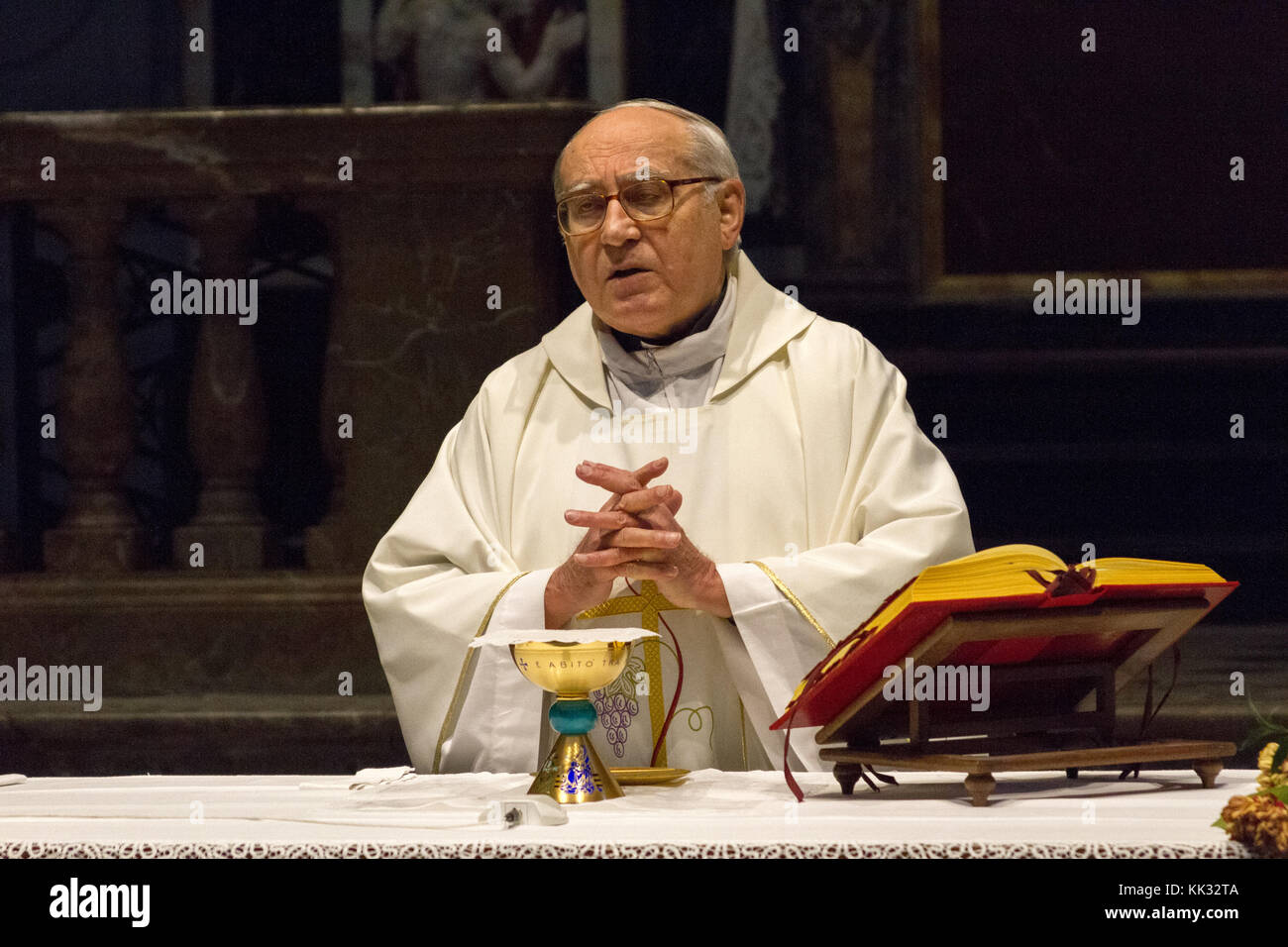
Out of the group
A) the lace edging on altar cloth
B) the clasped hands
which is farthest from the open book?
the clasped hands

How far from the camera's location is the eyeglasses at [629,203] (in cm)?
350

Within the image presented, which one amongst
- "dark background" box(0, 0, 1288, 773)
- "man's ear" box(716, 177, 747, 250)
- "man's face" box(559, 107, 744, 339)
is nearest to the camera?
"man's face" box(559, 107, 744, 339)

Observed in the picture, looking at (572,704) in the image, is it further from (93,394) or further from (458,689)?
(93,394)

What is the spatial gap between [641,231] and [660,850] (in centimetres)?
164

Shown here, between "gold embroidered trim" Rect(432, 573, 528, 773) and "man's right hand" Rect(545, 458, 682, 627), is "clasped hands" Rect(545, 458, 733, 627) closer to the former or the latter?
"man's right hand" Rect(545, 458, 682, 627)

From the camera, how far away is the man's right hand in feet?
9.95

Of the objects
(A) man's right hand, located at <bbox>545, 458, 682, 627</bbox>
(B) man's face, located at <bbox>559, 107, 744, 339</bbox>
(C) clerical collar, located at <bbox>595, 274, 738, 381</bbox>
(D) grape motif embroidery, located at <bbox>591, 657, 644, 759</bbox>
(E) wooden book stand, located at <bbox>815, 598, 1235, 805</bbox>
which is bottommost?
(D) grape motif embroidery, located at <bbox>591, 657, 644, 759</bbox>

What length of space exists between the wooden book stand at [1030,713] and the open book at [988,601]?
1 cm

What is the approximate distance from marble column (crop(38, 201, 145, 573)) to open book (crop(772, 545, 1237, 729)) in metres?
3.74

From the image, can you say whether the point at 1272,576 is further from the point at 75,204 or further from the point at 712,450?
the point at 75,204

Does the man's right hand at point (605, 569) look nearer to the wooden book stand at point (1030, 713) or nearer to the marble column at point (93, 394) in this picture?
the wooden book stand at point (1030, 713)

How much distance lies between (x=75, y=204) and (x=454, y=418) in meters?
1.43

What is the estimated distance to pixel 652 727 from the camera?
350 centimetres

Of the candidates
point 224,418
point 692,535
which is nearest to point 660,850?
point 692,535
